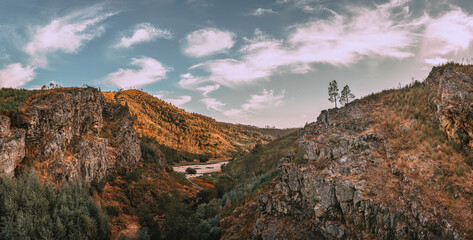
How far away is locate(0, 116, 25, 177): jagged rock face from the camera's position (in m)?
17.0

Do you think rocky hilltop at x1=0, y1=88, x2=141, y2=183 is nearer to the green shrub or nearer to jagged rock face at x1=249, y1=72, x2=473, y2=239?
the green shrub

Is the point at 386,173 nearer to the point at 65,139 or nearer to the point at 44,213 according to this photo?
the point at 44,213

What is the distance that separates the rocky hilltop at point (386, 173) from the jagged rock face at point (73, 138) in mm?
19388

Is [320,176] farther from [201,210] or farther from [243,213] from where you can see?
[201,210]

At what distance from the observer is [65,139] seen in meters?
24.8

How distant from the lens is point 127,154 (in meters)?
37.8

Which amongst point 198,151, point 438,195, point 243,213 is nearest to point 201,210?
point 243,213

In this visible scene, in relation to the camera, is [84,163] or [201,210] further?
[201,210]

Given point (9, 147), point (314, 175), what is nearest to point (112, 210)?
point (9, 147)

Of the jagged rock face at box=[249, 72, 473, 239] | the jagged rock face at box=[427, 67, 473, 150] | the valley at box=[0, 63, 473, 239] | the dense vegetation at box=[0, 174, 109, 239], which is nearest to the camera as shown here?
the jagged rock face at box=[249, 72, 473, 239]

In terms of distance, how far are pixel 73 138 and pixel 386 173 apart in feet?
109

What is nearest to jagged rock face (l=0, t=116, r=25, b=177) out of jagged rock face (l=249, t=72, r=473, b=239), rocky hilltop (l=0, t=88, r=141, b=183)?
rocky hilltop (l=0, t=88, r=141, b=183)

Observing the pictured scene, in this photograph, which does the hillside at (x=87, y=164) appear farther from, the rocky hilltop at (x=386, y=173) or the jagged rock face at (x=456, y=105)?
the jagged rock face at (x=456, y=105)

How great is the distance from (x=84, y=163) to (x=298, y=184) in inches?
981
